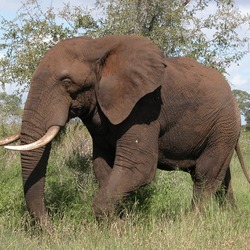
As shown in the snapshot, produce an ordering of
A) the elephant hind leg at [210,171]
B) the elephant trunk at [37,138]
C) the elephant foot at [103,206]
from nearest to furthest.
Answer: the elephant trunk at [37,138] → the elephant foot at [103,206] → the elephant hind leg at [210,171]

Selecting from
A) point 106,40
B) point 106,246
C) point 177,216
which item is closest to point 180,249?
point 106,246

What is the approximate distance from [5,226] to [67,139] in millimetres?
3882

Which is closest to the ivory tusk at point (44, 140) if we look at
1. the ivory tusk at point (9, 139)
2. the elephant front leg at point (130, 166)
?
the ivory tusk at point (9, 139)

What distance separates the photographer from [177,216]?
21.4ft

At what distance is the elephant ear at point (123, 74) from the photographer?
6.79 metres

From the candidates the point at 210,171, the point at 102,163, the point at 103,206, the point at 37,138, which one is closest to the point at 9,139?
the point at 37,138

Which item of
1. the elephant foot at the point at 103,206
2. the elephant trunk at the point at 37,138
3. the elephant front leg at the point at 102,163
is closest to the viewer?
the elephant trunk at the point at 37,138

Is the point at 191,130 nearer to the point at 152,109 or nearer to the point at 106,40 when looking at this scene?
the point at 152,109

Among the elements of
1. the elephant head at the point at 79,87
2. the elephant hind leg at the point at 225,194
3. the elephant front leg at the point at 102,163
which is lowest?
the elephant hind leg at the point at 225,194

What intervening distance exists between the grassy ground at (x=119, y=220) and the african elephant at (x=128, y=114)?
0.26 m

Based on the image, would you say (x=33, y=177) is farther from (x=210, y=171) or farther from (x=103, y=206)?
(x=210, y=171)

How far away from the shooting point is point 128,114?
22.2ft

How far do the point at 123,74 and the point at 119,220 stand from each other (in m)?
1.39

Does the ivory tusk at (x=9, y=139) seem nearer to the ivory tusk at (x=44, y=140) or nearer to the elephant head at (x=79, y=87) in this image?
the elephant head at (x=79, y=87)
